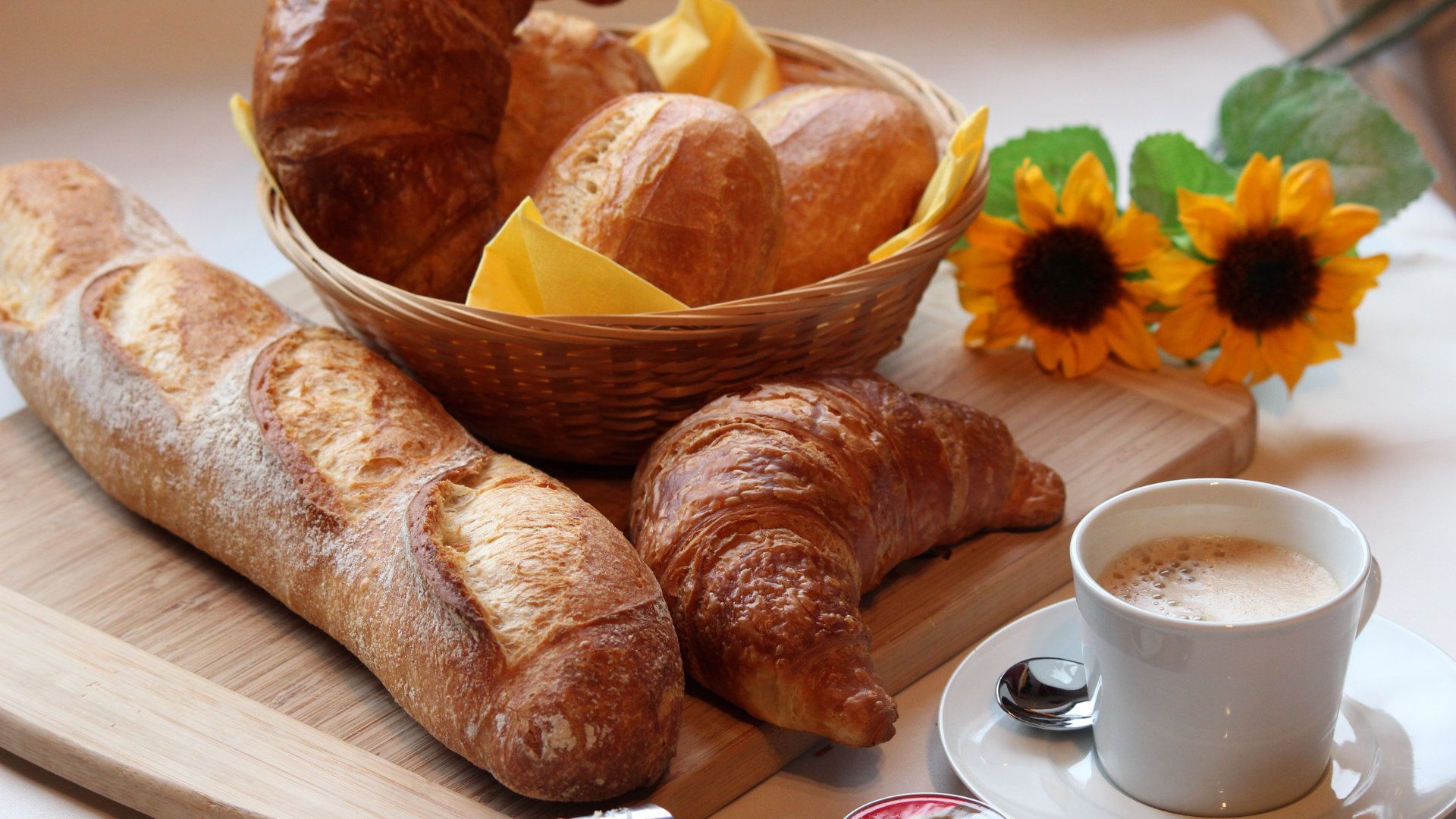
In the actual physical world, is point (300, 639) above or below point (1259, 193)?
below

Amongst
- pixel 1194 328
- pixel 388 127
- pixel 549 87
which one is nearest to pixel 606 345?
pixel 388 127

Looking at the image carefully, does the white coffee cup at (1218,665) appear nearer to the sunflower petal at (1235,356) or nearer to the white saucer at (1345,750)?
the white saucer at (1345,750)

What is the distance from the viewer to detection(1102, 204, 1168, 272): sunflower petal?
1512 mm

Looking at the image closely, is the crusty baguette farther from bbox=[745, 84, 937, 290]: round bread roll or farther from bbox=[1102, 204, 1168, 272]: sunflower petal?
bbox=[1102, 204, 1168, 272]: sunflower petal

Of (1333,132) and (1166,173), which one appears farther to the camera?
(1333,132)

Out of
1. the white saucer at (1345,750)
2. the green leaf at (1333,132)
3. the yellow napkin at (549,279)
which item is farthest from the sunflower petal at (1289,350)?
the yellow napkin at (549,279)

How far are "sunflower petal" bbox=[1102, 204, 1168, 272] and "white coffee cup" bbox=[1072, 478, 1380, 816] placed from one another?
61 centimetres

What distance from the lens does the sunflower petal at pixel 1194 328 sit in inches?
60.1

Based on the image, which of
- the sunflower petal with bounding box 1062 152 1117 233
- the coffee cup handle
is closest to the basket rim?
the sunflower petal with bounding box 1062 152 1117 233

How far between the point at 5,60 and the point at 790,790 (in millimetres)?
2273

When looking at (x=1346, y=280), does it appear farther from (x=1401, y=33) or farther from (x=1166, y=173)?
(x=1401, y=33)

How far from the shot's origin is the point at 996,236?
1562mm

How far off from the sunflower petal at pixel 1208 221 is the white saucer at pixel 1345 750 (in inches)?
21.7

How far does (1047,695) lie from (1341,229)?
74 centimetres
